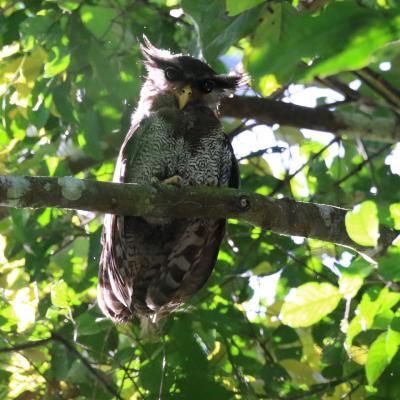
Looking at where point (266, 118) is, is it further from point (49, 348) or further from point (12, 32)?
point (49, 348)

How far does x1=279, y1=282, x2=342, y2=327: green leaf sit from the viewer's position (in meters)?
2.18

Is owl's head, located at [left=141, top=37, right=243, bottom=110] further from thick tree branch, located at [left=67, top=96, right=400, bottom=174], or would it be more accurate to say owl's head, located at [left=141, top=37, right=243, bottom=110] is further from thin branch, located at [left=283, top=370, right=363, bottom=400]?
thin branch, located at [left=283, top=370, right=363, bottom=400]

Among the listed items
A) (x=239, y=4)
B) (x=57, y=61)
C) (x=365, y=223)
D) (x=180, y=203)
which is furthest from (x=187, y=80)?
(x=365, y=223)

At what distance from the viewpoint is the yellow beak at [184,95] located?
15.9 ft

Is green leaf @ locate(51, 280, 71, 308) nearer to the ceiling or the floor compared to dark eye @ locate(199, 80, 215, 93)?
nearer to the floor

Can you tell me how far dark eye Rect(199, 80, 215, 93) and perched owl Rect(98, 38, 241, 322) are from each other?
0.17ft

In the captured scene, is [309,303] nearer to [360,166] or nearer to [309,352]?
[309,352]

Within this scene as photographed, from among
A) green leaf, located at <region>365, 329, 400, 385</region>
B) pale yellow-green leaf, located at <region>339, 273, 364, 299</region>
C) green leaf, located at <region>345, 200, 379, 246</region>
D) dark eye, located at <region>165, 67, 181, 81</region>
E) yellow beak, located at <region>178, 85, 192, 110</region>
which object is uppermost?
dark eye, located at <region>165, 67, 181, 81</region>

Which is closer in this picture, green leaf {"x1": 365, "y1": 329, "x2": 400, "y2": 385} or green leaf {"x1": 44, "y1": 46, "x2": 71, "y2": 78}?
green leaf {"x1": 365, "y1": 329, "x2": 400, "y2": 385}

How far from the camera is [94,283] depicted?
4.87 m

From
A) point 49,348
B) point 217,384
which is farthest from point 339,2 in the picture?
point 49,348

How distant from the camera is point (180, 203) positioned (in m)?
3.51

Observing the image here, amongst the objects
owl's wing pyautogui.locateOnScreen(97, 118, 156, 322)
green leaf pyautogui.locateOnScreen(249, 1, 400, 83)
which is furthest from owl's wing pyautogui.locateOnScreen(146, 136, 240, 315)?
green leaf pyautogui.locateOnScreen(249, 1, 400, 83)


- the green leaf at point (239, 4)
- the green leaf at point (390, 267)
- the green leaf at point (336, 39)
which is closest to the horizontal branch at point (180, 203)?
the green leaf at point (390, 267)
